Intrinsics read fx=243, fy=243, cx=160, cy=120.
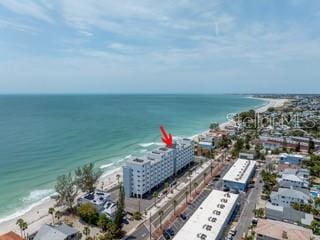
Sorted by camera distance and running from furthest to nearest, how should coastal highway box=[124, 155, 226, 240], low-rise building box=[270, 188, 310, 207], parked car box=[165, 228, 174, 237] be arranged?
low-rise building box=[270, 188, 310, 207]
coastal highway box=[124, 155, 226, 240]
parked car box=[165, 228, 174, 237]

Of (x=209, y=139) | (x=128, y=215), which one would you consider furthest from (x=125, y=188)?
(x=209, y=139)

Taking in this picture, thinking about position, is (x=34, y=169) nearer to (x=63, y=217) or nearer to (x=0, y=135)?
(x=63, y=217)

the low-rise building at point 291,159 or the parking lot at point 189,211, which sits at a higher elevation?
the low-rise building at point 291,159

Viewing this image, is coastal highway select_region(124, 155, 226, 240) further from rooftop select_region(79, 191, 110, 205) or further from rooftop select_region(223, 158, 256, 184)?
rooftop select_region(79, 191, 110, 205)

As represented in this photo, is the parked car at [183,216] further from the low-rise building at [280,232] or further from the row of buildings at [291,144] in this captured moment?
the row of buildings at [291,144]

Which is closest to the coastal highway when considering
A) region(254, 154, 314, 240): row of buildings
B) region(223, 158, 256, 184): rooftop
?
region(223, 158, 256, 184): rooftop

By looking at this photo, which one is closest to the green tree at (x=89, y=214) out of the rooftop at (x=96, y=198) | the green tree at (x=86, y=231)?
the rooftop at (x=96, y=198)
